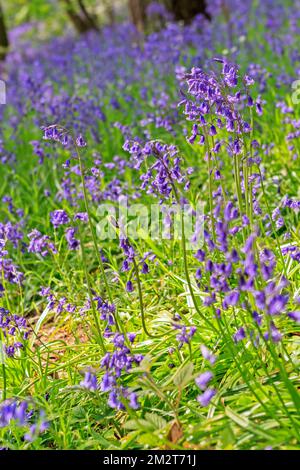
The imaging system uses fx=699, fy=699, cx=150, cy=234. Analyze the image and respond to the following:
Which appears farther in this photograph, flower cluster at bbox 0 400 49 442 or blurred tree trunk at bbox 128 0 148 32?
blurred tree trunk at bbox 128 0 148 32

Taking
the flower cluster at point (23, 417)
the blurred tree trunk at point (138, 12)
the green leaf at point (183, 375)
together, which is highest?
the blurred tree trunk at point (138, 12)

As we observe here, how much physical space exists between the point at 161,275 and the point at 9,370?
107cm

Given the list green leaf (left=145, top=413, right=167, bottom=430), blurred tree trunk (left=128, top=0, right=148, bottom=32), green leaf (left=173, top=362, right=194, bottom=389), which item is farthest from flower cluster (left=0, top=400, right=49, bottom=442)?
blurred tree trunk (left=128, top=0, right=148, bottom=32)

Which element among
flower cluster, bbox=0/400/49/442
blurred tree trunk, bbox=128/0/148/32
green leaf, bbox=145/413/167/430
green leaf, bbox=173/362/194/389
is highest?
blurred tree trunk, bbox=128/0/148/32

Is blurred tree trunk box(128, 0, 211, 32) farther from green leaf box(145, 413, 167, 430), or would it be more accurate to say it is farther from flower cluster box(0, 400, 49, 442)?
green leaf box(145, 413, 167, 430)

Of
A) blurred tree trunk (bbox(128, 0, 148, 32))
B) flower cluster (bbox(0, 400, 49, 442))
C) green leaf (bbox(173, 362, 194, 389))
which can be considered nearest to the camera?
flower cluster (bbox(0, 400, 49, 442))

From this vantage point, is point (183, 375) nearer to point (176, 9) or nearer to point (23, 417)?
point (23, 417)

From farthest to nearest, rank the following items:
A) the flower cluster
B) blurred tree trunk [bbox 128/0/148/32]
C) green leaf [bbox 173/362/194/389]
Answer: blurred tree trunk [bbox 128/0/148/32] < green leaf [bbox 173/362/194/389] < the flower cluster

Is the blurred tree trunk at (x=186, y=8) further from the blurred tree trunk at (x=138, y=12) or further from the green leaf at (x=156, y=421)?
the green leaf at (x=156, y=421)

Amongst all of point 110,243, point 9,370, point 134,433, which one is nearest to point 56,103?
point 110,243

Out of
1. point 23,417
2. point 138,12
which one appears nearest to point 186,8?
point 138,12

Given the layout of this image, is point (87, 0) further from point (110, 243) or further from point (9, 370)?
point (9, 370)

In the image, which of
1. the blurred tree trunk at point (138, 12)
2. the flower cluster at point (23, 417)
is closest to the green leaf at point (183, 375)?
the flower cluster at point (23, 417)

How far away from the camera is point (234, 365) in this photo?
295 cm
